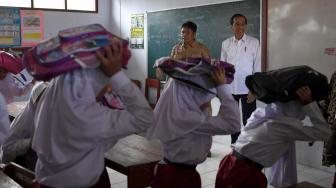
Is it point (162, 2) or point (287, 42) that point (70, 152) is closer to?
point (287, 42)

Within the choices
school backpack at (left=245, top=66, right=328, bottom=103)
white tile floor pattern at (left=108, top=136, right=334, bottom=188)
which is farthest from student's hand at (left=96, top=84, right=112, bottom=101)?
white tile floor pattern at (left=108, top=136, right=334, bottom=188)

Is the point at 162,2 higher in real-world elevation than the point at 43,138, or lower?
higher

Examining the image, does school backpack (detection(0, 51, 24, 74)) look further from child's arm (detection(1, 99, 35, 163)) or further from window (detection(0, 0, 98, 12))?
window (detection(0, 0, 98, 12))

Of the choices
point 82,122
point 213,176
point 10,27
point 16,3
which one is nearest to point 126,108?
point 82,122

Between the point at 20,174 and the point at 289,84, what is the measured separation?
1.31m

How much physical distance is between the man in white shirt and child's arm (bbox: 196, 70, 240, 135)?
265 cm

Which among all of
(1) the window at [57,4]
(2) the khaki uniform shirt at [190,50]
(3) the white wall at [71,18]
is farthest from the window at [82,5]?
(2) the khaki uniform shirt at [190,50]

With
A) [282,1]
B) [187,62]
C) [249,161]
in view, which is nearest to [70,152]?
[187,62]

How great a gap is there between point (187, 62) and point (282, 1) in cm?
283

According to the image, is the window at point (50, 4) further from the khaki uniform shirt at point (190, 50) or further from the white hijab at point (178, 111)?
the white hijab at point (178, 111)

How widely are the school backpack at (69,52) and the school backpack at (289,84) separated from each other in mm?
757

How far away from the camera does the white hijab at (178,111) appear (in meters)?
1.76

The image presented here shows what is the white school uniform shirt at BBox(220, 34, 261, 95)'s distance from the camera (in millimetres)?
4488

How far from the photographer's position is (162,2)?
6051 millimetres
